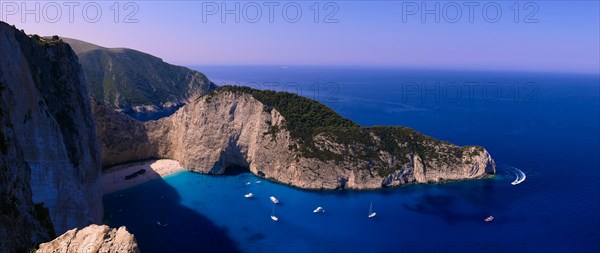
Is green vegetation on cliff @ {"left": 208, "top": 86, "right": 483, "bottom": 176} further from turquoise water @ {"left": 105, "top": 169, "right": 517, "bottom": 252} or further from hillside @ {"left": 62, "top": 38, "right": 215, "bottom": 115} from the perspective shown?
hillside @ {"left": 62, "top": 38, "right": 215, "bottom": 115}

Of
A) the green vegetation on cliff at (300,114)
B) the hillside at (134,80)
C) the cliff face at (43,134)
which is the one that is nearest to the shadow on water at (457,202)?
the green vegetation on cliff at (300,114)

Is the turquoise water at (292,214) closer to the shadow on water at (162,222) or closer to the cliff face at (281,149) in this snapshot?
the shadow on water at (162,222)

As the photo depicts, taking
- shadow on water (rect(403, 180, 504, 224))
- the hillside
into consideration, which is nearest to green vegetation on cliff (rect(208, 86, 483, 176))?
shadow on water (rect(403, 180, 504, 224))

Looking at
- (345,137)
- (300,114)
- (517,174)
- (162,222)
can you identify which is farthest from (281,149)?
(517,174)

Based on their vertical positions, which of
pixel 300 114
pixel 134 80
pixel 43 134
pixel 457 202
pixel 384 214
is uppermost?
pixel 134 80

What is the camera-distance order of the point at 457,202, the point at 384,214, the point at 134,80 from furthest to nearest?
the point at 134,80 < the point at 457,202 < the point at 384,214

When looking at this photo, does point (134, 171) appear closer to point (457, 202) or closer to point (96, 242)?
point (457, 202)

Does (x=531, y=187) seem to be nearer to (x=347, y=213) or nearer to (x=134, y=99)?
(x=347, y=213)

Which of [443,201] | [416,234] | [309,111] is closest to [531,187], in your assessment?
[443,201]
